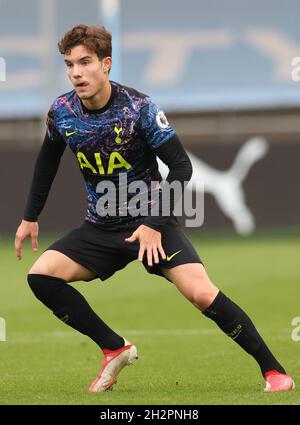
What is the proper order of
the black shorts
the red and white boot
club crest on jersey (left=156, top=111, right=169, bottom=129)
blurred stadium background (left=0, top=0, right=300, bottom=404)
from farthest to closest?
blurred stadium background (left=0, top=0, right=300, bottom=404)
the red and white boot
the black shorts
club crest on jersey (left=156, top=111, right=169, bottom=129)

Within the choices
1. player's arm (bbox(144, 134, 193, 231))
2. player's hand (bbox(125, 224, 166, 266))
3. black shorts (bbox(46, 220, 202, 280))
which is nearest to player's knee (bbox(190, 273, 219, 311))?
black shorts (bbox(46, 220, 202, 280))

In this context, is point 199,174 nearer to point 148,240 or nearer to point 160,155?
point 160,155

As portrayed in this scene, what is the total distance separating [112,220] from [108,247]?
17 centimetres

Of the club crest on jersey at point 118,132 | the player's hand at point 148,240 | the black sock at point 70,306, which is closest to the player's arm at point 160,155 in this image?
the player's hand at point 148,240

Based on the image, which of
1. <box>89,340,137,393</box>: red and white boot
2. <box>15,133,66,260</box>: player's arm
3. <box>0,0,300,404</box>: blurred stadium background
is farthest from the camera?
<box>0,0,300,404</box>: blurred stadium background

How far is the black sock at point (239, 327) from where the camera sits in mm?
6414

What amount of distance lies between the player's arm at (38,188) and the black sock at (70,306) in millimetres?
374

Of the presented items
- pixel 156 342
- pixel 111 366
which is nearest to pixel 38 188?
pixel 111 366

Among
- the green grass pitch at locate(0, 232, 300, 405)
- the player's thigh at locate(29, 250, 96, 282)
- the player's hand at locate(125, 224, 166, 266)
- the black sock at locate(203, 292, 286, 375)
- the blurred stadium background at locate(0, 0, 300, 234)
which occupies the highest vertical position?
the player's hand at locate(125, 224, 166, 266)

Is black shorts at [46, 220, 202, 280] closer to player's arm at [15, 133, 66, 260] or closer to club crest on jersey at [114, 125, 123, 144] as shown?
player's arm at [15, 133, 66, 260]

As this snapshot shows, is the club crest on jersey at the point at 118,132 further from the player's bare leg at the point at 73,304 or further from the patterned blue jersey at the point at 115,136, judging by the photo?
the player's bare leg at the point at 73,304

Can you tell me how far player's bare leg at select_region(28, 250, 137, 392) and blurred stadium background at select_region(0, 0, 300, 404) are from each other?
22cm

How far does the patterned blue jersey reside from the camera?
255 inches

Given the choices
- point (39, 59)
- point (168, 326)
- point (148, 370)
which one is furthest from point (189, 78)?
point (148, 370)
